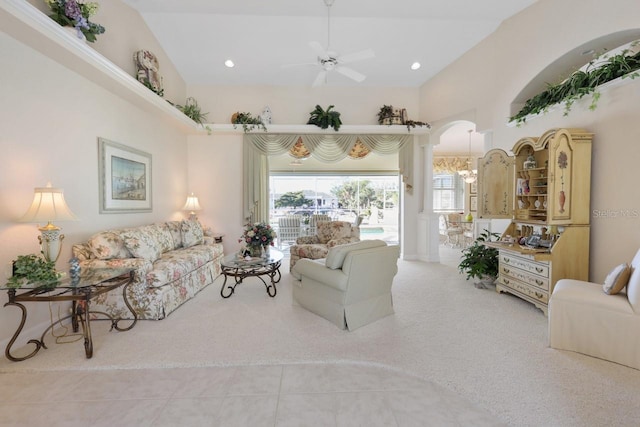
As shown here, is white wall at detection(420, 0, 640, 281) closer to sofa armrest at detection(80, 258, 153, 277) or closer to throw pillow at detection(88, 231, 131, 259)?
sofa armrest at detection(80, 258, 153, 277)

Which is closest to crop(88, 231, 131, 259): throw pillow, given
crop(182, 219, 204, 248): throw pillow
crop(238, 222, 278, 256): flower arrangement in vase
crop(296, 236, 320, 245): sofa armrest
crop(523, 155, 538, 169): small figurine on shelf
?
crop(182, 219, 204, 248): throw pillow

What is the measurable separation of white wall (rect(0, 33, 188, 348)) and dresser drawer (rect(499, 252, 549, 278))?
18.0ft

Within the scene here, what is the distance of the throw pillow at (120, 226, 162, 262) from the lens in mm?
3602

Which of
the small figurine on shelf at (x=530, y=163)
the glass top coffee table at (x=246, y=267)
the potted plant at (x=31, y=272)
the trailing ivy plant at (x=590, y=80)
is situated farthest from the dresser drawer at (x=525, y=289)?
the potted plant at (x=31, y=272)

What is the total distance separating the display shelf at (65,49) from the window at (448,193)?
924 centimetres

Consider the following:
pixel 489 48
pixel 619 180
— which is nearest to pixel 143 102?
pixel 489 48

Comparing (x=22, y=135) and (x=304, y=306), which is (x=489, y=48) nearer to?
(x=304, y=306)

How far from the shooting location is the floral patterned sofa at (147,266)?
10.7 feet

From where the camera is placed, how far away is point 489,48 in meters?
4.75

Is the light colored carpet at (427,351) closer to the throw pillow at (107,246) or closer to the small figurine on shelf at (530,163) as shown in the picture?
the throw pillow at (107,246)

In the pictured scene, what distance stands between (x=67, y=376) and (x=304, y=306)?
2.25 metres

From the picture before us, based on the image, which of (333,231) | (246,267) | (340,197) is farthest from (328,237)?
(340,197)

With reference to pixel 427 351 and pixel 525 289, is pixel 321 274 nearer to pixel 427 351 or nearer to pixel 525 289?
pixel 427 351

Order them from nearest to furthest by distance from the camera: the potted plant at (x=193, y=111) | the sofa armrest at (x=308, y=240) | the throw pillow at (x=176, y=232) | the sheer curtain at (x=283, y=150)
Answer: the throw pillow at (x=176, y=232) → the sofa armrest at (x=308, y=240) → the potted plant at (x=193, y=111) → the sheer curtain at (x=283, y=150)
